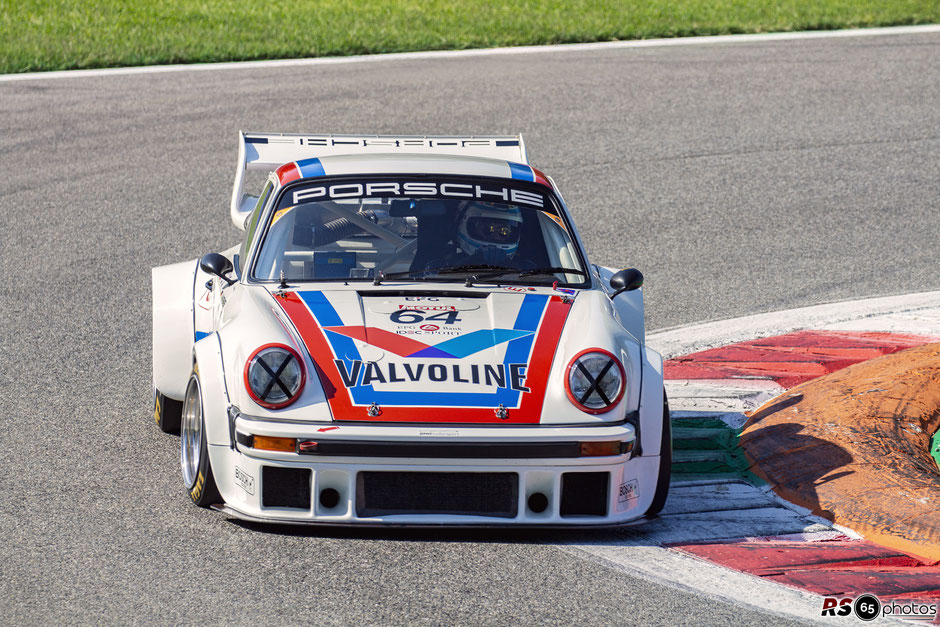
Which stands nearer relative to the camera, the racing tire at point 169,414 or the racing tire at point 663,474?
the racing tire at point 663,474

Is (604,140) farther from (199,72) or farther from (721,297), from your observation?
(199,72)

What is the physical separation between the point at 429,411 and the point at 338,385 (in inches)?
14.7

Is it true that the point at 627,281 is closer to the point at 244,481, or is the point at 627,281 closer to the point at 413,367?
the point at 413,367

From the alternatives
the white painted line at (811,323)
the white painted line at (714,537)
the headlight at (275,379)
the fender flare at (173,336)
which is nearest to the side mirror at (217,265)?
the fender flare at (173,336)

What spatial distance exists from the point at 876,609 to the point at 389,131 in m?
8.71

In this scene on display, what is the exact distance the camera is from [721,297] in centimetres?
892

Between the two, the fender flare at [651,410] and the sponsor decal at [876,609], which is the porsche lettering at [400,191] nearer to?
the fender flare at [651,410]

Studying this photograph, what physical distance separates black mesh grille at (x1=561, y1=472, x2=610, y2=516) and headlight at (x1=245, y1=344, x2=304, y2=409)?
109 centimetres

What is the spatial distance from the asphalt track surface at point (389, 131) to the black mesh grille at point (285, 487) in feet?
0.48

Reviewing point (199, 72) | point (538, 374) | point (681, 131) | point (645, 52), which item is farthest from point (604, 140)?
point (538, 374)

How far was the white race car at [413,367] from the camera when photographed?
15.7 ft

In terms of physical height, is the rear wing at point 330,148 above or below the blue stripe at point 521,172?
above

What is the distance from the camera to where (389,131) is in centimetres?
1233

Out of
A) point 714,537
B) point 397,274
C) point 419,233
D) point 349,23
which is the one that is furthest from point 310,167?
point 349,23
